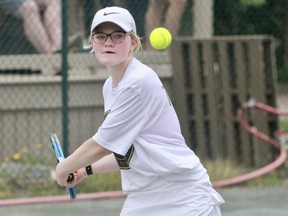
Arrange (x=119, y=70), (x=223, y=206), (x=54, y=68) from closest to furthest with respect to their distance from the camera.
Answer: (x=119, y=70), (x=223, y=206), (x=54, y=68)

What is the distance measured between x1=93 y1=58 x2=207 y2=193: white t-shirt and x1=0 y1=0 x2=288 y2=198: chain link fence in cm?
479

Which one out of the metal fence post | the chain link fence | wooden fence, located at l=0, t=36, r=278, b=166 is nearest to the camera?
the metal fence post

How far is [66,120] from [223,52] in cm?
203

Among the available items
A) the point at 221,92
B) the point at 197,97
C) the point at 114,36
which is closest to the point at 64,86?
the point at 197,97

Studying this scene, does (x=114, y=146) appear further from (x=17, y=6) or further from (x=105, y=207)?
(x=17, y=6)

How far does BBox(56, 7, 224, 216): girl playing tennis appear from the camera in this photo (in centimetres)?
404

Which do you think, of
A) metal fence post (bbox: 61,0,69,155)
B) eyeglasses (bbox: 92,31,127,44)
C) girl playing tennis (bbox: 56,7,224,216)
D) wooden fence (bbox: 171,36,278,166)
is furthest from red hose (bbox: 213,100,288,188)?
eyeglasses (bbox: 92,31,127,44)

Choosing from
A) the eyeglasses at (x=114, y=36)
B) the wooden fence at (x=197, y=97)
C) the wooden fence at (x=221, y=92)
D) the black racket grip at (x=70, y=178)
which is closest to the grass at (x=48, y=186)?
the wooden fence at (x=197, y=97)

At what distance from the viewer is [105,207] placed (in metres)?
8.08

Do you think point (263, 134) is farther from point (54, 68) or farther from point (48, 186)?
point (48, 186)

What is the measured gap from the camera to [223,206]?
803cm

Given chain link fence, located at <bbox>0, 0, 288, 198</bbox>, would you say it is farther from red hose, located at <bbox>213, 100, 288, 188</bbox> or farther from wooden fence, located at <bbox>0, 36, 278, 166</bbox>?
red hose, located at <bbox>213, 100, 288, 188</bbox>

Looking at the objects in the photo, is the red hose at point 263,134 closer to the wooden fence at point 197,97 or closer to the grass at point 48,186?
the wooden fence at point 197,97

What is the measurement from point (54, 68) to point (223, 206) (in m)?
3.02
